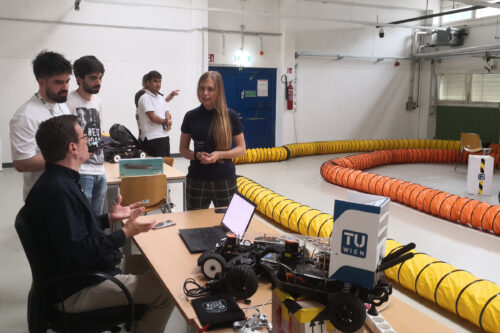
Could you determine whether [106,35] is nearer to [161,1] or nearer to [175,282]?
[161,1]

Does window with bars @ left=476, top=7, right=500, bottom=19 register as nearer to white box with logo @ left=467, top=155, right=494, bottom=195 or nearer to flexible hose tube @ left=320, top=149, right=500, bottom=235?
flexible hose tube @ left=320, top=149, right=500, bottom=235

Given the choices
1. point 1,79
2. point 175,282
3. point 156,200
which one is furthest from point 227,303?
point 1,79

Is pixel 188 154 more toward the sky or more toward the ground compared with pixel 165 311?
more toward the sky

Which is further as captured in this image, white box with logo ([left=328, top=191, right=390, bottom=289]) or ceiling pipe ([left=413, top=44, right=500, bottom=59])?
ceiling pipe ([left=413, top=44, right=500, bottom=59])

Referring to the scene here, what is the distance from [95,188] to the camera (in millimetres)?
3289

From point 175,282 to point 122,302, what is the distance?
1.20ft

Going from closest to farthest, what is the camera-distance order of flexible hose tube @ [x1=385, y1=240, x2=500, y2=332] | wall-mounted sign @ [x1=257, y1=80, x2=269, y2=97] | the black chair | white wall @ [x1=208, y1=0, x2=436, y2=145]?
the black chair, flexible hose tube @ [x1=385, y1=240, x2=500, y2=332], white wall @ [x1=208, y1=0, x2=436, y2=145], wall-mounted sign @ [x1=257, y1=80, x2=269, y2=97]

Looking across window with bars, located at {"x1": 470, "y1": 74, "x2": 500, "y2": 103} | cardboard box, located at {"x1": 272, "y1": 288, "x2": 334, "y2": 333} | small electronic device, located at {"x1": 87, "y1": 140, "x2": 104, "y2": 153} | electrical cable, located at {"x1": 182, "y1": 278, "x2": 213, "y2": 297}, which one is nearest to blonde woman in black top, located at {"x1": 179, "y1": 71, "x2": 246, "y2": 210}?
small electronic device, located at {"x1": 87, "y1": 140, "x2": 104, "y2": 153}

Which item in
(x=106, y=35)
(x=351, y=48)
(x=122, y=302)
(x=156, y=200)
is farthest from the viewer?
(x=351, y=48)

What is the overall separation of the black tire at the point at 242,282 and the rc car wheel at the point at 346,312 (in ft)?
1.26

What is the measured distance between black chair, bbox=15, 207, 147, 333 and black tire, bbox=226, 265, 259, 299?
68 centimetres

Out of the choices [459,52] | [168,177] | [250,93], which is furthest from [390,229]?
[459,52]

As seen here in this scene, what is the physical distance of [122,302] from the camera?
A: 2.04 metres

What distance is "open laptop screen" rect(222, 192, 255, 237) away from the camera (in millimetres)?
2271
